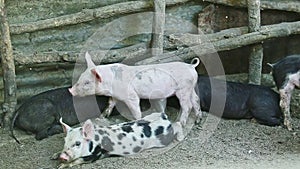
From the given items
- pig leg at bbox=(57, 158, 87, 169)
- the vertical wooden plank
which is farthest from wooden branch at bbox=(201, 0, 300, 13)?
pig leg at bbox=(57, 158, 87, 169)

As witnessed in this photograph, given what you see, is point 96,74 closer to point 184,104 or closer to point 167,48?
point 184,104

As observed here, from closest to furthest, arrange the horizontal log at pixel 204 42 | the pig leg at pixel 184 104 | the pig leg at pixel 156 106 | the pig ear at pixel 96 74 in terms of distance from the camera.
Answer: the pig ear at pixel 96 74 < the pig leg at pixel 184 104 < the pig leg at pixel 156 106 < the horizontal log at pixel 204 42

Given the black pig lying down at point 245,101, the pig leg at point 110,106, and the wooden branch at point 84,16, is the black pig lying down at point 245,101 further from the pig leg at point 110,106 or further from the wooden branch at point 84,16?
the wooden branch at point 84,16

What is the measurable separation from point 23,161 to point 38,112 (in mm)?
399

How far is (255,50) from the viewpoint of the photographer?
3975 millimetres

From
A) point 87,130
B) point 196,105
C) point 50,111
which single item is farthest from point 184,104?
point 50,111

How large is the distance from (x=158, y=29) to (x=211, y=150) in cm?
91

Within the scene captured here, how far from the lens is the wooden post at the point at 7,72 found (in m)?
3.59

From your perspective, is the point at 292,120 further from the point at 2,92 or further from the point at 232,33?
the point at 2,92

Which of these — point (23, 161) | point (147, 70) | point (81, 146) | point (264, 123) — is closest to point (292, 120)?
point (264, 123)

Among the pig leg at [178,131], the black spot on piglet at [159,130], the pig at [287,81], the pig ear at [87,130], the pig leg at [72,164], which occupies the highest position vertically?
the pig at [287,81]

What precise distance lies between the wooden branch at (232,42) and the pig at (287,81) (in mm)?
285

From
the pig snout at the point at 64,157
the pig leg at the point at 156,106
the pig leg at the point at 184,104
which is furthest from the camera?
the pig leg at the point at 156,106

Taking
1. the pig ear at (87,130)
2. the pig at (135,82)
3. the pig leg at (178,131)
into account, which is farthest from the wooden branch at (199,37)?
the pig ear at (87,130)
